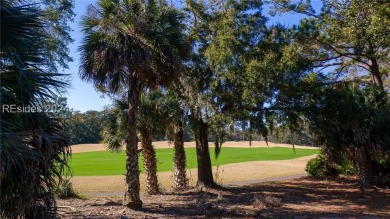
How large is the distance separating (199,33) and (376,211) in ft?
29.6

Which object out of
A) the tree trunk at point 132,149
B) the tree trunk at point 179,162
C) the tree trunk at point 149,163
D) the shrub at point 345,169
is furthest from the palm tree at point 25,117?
the shrub at point 345,169

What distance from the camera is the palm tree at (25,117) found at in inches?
220

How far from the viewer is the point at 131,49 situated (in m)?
11.3

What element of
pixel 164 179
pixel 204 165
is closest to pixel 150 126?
pixel 204 165

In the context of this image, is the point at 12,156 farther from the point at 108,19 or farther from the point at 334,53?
the point at 334,53

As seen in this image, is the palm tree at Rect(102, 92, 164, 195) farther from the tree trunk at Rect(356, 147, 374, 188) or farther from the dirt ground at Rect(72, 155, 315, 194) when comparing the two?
the tree trunk at Rect(356, 147, 374, 188)

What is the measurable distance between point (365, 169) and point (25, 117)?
55.9ft

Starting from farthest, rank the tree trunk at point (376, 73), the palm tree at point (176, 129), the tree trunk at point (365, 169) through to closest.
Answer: the tree trunk at point (376, 73)
the tree trunk at point (365, 169)
the palm tree at point (176, 129)

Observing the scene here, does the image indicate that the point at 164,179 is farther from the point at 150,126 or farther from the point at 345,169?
the point at 150,126

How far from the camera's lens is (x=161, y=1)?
13.1 meters

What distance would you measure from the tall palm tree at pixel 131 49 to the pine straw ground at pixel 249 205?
107 centimetres

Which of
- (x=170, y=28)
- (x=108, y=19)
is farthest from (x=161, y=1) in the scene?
(x=108, y=19)

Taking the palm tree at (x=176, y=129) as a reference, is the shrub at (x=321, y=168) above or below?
below

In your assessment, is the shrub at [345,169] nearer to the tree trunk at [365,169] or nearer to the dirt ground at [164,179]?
the tree trunk at [365,169]
